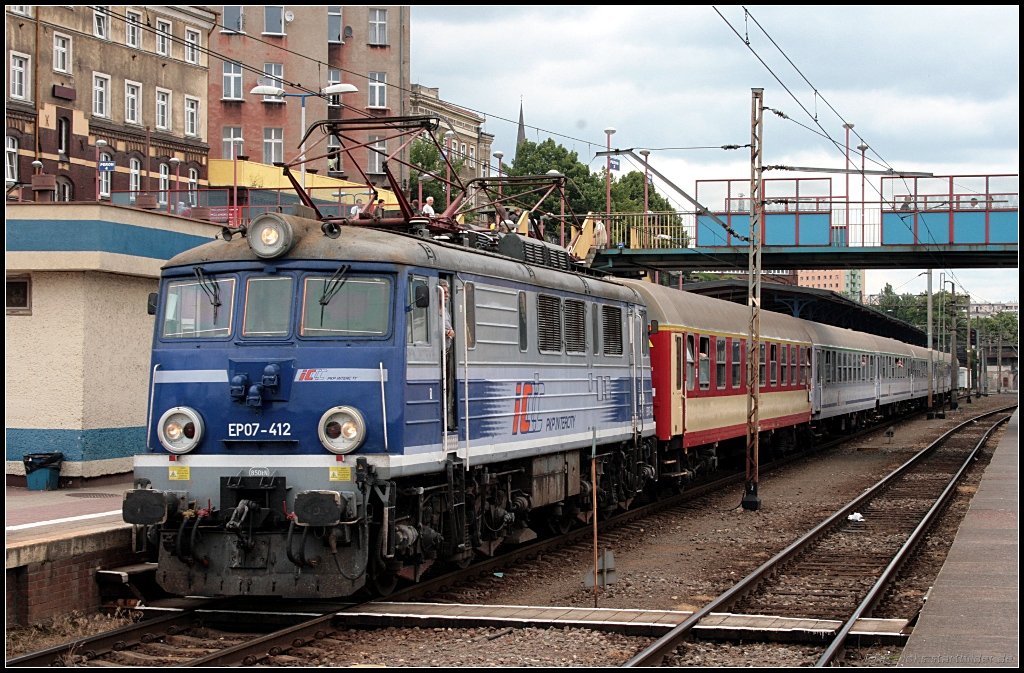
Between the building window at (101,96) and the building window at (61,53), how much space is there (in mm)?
1670

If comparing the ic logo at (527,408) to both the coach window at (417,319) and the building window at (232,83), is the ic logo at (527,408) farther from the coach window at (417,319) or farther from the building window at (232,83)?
the building window at (232,83)

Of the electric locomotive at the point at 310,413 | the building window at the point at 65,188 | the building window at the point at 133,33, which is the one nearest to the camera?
the electric locomotive at the point at 310,413

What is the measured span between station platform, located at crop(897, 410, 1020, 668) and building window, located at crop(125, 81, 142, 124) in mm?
39485

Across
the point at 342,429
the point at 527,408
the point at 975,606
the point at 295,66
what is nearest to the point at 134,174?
the point at 295,66

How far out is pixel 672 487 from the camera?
23.7m

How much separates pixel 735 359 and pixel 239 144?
3997 cm

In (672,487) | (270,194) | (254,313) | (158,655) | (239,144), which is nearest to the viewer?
(158,655)

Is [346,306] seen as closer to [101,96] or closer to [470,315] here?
[470,315]

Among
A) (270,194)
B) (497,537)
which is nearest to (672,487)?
(497,537)

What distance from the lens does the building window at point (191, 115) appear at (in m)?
53.3

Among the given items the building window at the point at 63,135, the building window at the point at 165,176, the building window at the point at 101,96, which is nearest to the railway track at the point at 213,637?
the building window at the point at 63,135

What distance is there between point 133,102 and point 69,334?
33.8 metres

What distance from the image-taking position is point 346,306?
12.4 m

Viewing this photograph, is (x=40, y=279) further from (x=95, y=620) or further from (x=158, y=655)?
(x=158, y=655)
